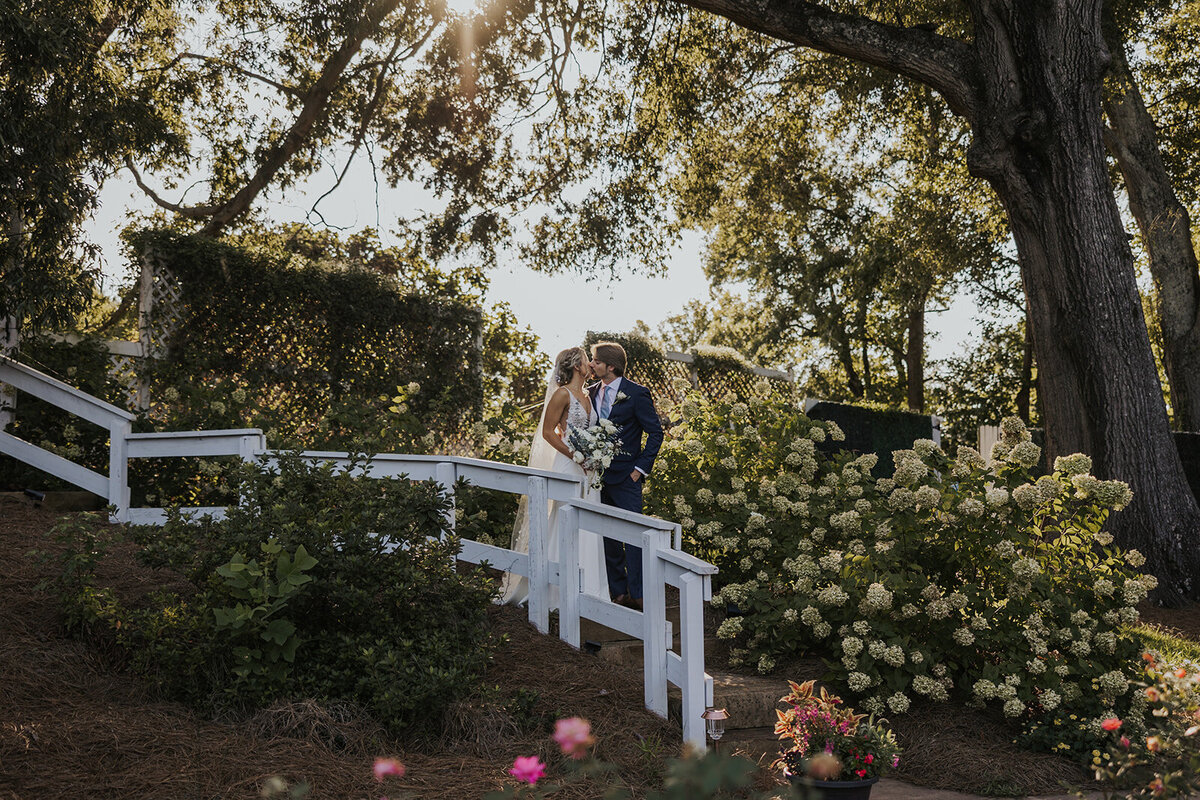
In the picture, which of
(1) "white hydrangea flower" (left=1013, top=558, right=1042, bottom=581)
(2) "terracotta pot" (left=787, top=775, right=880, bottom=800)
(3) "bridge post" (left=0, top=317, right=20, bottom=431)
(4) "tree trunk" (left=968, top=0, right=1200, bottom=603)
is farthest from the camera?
(4) "tree trunk" (left=968, top=0, right=1200, bottom=603)

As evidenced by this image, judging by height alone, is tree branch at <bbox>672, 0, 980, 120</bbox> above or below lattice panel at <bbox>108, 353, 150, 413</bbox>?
above

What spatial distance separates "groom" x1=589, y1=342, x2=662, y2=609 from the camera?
6.97 meters

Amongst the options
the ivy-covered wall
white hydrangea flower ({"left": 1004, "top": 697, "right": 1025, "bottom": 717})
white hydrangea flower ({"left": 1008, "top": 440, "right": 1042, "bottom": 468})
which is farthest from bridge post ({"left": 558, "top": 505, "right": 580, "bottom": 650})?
the ivy-covered wall

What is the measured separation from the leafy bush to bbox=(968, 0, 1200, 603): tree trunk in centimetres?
672

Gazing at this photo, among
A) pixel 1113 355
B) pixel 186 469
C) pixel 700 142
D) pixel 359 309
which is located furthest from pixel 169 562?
pixel 700 142

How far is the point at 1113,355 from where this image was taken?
9.34m

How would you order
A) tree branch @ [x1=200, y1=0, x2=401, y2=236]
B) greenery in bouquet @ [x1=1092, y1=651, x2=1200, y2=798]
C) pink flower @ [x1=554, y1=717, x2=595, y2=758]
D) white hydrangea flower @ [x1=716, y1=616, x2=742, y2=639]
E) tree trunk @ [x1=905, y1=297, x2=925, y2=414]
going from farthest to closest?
tree trunk @ [x1=905, y1=297, x2=925, y2=414]
tree branch @ [x1=200, y1=0, x2=401, y2=236]
white hydrangea flower @ [x1=716, y1=616, x2=742, y2=639]
greenery in bouquet @ [x1=1092, y1=651, x2=1200, y2=798]
pink flower @ [x1=554, y1=717, x2=595, y2=758]

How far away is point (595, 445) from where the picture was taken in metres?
6.75

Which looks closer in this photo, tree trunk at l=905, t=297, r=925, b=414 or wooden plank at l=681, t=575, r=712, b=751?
wooden plank at l=681, t=575, r=712, b=751

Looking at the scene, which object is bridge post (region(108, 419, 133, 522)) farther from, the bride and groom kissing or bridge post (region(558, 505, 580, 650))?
bridge post (region(558, 505, 580, 650))

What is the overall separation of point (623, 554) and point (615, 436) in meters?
0.82

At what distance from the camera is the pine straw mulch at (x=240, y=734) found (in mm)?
3793

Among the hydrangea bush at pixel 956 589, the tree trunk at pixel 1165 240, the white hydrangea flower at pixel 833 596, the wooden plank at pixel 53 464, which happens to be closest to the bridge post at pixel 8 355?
the wooden plank at pixel 53 464

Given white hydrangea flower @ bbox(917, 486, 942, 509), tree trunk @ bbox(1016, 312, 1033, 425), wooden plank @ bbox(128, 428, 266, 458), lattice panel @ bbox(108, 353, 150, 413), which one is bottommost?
white hydrangea flower @ bbox(917, 486, 942, 509)
